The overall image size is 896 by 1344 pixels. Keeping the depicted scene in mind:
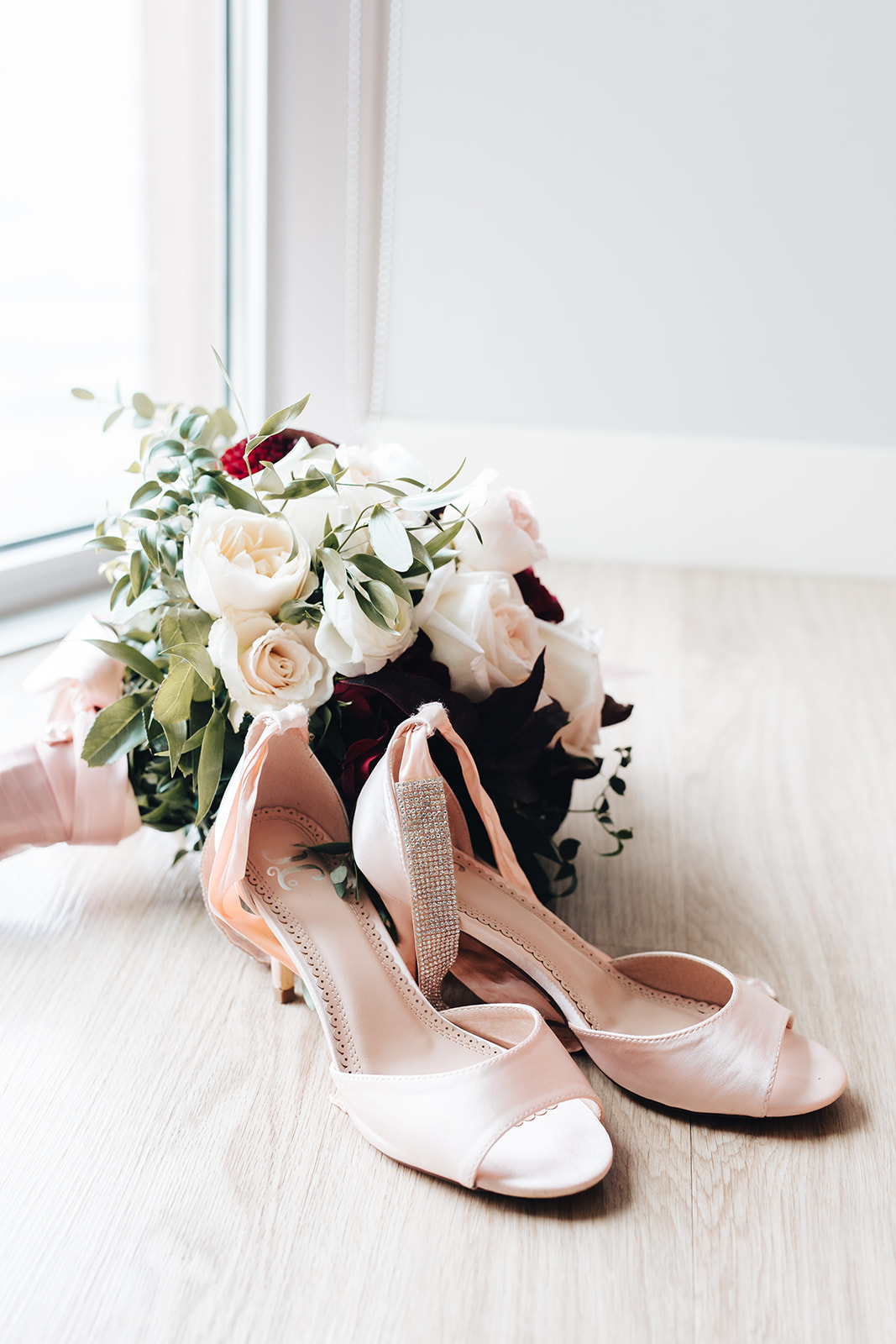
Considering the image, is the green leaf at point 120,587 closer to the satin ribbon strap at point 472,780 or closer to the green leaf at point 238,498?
the green leaf at point 238,498

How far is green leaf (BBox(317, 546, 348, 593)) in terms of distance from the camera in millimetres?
626

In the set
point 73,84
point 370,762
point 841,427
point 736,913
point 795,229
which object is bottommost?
point 736,913

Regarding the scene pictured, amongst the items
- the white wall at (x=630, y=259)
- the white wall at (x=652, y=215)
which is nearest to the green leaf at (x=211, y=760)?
the white wall at (x=630, y=259)

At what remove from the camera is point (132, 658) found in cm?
71

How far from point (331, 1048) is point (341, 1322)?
0.15 metres

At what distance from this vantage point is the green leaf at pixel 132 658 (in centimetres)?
71

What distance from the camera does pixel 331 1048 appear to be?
598 millimetres

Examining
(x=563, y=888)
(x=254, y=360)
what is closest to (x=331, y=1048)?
(x=563, y=888)

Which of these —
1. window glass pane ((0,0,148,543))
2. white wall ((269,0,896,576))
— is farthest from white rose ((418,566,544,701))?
white wall ((269,0,896,576))

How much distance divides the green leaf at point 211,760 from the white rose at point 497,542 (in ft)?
0.68

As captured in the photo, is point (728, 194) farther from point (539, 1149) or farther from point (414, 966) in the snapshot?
point (539, 1149)

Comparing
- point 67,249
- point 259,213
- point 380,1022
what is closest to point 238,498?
point 380,1022

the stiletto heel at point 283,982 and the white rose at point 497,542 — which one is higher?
the white rose at point 497,542

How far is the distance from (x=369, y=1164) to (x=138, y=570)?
418mm
